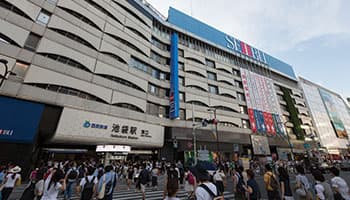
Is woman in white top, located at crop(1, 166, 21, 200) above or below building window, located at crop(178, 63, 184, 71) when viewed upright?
below

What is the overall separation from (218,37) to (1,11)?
120ft

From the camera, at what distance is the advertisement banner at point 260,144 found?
31750mm

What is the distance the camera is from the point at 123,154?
24.3m

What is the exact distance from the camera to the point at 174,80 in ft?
87.7

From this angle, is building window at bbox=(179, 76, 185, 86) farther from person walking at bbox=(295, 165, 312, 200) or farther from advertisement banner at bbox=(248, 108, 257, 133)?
person walking at bbox=(295, 165, 312, 200)

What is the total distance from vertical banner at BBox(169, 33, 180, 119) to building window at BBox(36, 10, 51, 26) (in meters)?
17.2

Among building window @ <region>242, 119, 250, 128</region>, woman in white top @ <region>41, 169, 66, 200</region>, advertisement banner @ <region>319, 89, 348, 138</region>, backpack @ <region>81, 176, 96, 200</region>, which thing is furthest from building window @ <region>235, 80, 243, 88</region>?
advertisement banner @ <region>319, 89, 348, 138</region>

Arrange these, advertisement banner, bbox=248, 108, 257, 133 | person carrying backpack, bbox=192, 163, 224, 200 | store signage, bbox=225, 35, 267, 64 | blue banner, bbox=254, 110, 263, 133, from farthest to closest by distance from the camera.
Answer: store signage, bbox=225, 35, 267, 64 → blue banner, bbox=254, 110, 263, 133 → advertisement banner, bbox=248, 108, 257, 133 → person carrying backpack, bbox=192, 163, 224, 200

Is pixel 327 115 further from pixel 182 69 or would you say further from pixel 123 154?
pixel 123 154

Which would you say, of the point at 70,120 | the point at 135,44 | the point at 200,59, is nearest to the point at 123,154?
the point at 70,120

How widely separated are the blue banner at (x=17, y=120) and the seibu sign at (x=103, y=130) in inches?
89.9

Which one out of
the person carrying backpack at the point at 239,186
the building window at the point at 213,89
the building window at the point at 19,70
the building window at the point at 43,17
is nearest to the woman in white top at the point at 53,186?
the person carrying backpack at the point at 239,186

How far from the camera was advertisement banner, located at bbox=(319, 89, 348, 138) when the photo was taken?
5354 centimetres

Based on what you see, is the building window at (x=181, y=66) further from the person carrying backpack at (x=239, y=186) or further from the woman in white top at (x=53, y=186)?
the woman in white top at (x=53, y=186)
